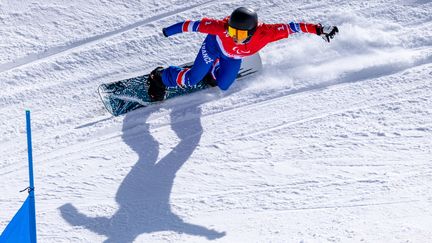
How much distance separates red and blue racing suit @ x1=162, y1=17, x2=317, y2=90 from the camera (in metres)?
7.69

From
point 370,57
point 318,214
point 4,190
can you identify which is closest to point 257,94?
point 370,57


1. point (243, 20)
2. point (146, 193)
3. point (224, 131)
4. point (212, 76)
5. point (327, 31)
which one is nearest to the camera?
point (243, 20)

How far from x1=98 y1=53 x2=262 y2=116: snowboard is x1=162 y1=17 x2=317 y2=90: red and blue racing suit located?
30cm

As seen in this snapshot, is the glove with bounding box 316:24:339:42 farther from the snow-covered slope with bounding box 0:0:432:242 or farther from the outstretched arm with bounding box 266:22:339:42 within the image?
the snow-covered slope with bounding box 0:0:432:242

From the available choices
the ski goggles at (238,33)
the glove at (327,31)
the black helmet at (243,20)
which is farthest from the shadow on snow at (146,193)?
the glove at (327,31)

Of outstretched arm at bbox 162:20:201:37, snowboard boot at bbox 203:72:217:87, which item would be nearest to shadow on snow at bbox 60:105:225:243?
snowboard boot at bbox 203:72:217:87

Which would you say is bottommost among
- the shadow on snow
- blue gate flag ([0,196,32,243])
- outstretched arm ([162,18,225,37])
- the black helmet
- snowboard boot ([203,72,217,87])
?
blue gate flag ([0,196,32,243])

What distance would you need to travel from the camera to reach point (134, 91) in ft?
28.2

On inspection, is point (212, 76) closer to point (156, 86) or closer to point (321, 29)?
point (156, 86)

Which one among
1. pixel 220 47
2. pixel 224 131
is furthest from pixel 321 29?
pixel 224 131

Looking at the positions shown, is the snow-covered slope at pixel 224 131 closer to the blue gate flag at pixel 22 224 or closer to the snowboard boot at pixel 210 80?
the snowboard boot at pixel 210 80

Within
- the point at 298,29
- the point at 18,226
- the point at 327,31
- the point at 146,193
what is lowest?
the point at 18,226

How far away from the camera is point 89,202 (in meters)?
7.41

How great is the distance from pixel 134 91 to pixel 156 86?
0.30 metres
